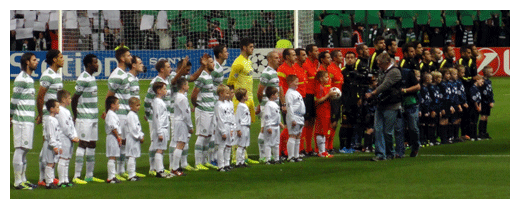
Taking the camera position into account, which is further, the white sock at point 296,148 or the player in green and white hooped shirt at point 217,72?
the white sock at point 296,148

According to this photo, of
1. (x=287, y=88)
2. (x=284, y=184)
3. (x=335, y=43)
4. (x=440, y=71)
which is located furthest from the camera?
(x=335, y=43)

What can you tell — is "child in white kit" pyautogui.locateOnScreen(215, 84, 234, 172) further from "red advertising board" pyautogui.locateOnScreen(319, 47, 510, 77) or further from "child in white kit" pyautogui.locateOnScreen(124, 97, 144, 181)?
"red advertising board" pyautogui.locateOnScreen(319, 47, 510, 77)

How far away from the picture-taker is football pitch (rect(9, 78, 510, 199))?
9.52 metres

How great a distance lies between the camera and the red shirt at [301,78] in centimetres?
1346

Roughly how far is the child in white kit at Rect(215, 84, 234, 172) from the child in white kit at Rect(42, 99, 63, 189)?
260cm

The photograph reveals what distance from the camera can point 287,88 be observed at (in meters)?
13.6

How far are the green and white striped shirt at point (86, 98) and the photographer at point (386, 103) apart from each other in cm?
433

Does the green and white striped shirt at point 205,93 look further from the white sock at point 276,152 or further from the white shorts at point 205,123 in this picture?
the white sock at point 276,152

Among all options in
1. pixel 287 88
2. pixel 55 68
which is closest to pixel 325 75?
pixel 287 88

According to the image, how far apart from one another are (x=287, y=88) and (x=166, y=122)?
2.99m

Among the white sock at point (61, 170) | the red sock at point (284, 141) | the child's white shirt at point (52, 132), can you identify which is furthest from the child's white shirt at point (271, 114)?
the child's white shirt at point (52, 132)

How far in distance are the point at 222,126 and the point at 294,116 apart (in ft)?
4.84

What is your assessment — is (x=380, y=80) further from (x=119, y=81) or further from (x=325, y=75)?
(x=119, y=81)

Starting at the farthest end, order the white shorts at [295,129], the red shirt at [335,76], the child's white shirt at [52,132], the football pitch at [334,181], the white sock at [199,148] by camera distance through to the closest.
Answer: the red shirt at [335,76] < the white shorts at [295,129] < the white sock at [199,148] < the child's white shirt at [52,132] < the football pitch at [334,181]
